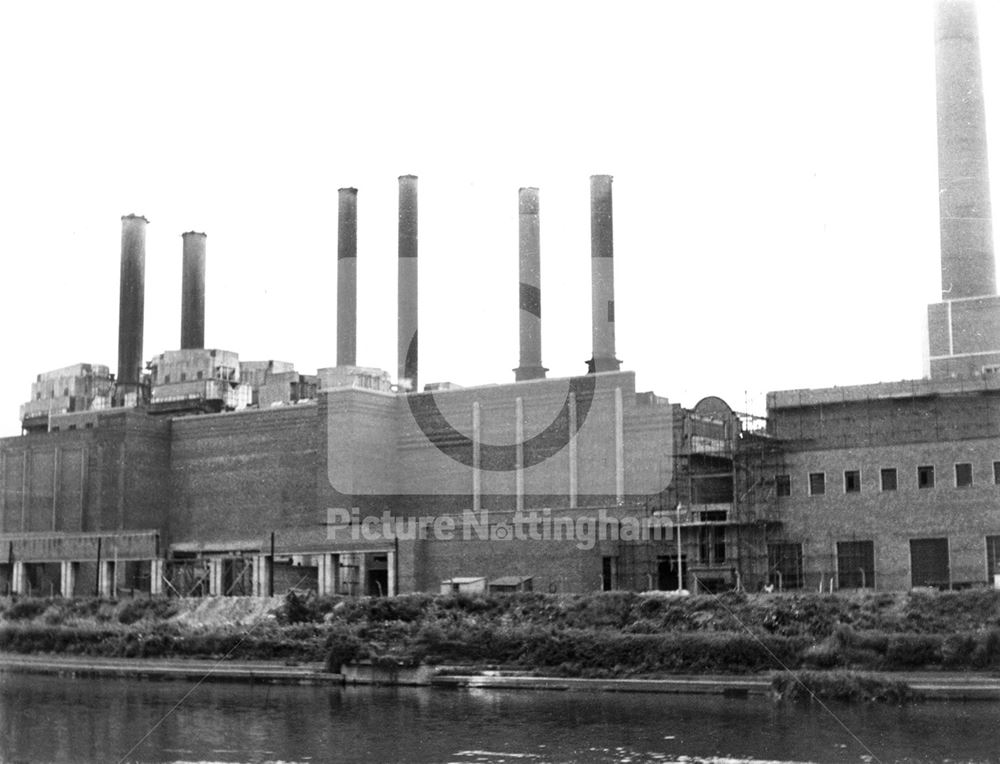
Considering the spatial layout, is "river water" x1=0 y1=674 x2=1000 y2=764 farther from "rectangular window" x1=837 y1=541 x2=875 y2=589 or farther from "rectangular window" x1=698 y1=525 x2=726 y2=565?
"rectangular window" x1=698 y1=525 x2=726 y2=565

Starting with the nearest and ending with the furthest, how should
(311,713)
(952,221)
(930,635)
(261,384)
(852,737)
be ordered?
(852,737)
(311,713)
(930,635)
(952,221)
(261,384)

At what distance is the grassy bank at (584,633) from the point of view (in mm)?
41594

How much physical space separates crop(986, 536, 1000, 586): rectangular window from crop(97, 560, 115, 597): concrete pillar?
4580 cm

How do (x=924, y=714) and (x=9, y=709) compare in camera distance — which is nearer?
(x=924, y=714)

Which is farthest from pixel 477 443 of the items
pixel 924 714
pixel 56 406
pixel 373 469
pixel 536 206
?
pixel 924 714

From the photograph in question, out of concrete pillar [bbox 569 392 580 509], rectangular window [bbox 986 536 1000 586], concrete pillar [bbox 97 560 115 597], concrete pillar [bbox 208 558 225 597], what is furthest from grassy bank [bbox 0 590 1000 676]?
concrete pillar [bbox 97 560 115 597]

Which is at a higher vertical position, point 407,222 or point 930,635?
point 407,222

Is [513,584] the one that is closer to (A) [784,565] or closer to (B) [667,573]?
(B) [667,573]

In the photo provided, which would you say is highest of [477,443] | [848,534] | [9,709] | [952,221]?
[952,221]

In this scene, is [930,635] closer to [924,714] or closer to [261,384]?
[924,714]

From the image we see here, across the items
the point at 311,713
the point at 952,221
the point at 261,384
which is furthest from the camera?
the point at 261,384

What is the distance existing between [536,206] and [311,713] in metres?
44.5

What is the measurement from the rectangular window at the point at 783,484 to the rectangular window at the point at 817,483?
948 mm

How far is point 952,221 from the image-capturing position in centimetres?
6531
